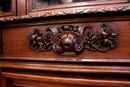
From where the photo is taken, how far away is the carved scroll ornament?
35cm

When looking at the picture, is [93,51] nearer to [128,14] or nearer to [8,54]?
[128,14]

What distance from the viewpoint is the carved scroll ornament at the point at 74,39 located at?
1.14 feet

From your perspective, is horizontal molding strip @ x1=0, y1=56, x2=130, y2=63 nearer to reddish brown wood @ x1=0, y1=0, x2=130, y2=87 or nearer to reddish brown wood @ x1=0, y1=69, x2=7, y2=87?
reddish brown wood @ x1=0, y1=0, x2=130, y2=87

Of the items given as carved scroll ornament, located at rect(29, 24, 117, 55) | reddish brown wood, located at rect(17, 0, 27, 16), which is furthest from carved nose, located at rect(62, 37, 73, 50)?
reddish brown wood, located at rect(17, 0, 27, 16)

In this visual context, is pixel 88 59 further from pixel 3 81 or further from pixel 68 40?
pixel 3 81

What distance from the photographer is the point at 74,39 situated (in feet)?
1.21

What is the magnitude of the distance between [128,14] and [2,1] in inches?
15.9

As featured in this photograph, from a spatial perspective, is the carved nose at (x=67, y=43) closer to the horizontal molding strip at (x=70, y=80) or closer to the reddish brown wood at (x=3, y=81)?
the horizontal molding strip at (x=70, y=80)

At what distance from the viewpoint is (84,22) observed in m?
0.37

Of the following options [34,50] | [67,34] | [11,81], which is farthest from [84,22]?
[11,81]

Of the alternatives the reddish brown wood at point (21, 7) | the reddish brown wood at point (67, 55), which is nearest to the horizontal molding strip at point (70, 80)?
the reddish brown wood at point (67, 55)

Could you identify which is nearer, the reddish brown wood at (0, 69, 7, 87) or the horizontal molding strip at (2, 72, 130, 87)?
the horizontal molding strip at (2, 72, 130, 87)

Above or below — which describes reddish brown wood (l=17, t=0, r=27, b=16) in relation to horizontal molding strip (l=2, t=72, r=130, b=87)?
above

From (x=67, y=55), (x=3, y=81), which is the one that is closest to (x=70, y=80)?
(x=67, y=55)
